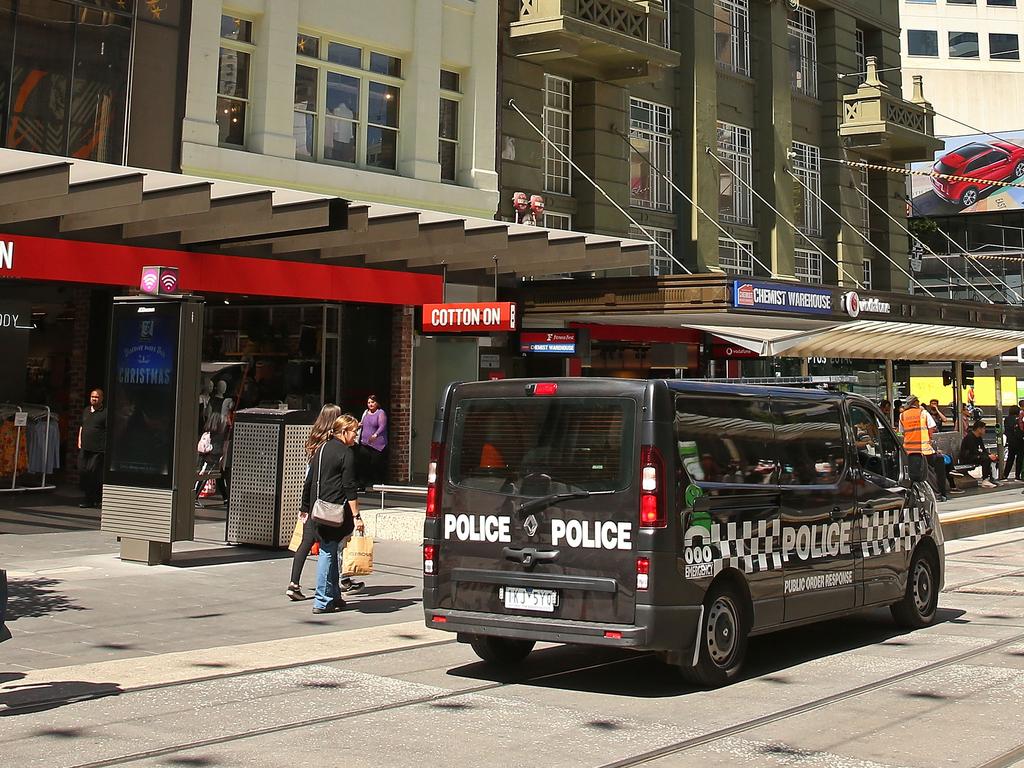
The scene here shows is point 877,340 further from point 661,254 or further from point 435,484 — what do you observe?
point 435,484

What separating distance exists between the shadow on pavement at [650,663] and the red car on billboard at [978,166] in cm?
5643

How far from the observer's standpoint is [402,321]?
76.3 feet

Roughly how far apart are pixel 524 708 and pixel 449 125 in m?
18.1

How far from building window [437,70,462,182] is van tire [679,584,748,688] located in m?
16.8

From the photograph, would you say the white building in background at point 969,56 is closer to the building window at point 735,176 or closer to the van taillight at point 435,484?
the building window at point 735,176

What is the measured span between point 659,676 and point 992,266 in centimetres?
5963

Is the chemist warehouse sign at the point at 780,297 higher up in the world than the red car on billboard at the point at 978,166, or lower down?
lower down

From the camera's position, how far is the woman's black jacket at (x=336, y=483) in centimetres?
1115

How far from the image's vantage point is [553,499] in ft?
26.9

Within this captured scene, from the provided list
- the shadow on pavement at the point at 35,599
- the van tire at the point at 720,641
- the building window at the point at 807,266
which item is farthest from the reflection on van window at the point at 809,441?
the building window at the point at 807,266

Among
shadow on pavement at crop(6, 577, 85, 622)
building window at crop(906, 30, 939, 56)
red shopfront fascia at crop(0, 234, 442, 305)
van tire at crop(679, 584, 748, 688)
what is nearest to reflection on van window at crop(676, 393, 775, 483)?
van tire at crop(679, 584, 748, 688)

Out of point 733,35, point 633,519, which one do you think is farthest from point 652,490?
point 733,35

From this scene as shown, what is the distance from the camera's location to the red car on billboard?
6303 cm

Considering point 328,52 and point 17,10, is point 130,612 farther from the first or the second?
point 328,52
